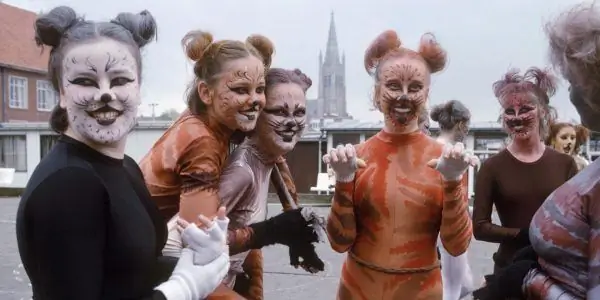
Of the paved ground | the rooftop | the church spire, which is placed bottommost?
the paved ground

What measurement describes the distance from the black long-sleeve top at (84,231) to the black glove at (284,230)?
2.35 feet

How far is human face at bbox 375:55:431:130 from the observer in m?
2.74

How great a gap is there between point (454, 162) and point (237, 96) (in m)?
0.98

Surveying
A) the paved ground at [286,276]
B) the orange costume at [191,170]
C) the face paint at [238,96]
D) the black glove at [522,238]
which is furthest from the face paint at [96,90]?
the paved ground at [286,276]

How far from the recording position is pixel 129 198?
185 cm

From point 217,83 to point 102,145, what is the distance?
0.81 metres

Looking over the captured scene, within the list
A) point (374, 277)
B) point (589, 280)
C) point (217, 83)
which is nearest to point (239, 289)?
point (374, 277)

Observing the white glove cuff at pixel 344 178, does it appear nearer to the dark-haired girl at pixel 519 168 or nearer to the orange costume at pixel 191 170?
the orange costume at pixel 191 170

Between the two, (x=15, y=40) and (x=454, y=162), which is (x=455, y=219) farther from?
(x=15, y=40)

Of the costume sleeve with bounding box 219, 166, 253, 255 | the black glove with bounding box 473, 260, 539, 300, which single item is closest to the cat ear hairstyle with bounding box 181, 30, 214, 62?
the costume sleeve with bounding box 219, 166, 253, 255

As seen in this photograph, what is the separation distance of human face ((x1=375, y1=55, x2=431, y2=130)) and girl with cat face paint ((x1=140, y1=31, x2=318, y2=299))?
23.5 inches

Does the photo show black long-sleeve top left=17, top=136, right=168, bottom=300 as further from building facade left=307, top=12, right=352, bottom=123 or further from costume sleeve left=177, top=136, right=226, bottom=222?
building facade left=307, top=12, right=352, bottom=123

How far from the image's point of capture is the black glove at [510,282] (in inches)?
75.6

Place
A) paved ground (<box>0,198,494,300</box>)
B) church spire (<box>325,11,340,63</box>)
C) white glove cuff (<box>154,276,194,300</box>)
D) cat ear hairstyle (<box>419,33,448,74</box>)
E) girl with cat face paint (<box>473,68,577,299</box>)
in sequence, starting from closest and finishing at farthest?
white glove cuff (<box>154,276,194,300</box>)
cat ear hairstyle (<box>419,33,448,74</box>)
girl with cat face paint (<box>473,68,577,299</box>)
paved ground (<box>0,198,494,300</box>)
church spire (<box>325,11,340,63</box>)
